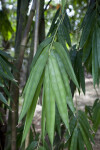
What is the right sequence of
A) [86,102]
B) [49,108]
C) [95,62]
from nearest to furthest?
[49,108] < [95,62] < [86,102]

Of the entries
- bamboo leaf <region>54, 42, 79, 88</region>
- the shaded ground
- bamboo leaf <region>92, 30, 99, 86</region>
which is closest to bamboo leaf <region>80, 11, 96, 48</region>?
bamboo leaf <region>92, 30, 99, 86</region>

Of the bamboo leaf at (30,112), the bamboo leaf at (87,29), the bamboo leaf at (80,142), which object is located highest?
the bamboo leaf at (87,29)

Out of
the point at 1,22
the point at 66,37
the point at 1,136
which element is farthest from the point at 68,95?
the point at 1,22

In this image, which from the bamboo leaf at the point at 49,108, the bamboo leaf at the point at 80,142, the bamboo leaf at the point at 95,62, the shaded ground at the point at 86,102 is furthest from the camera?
the shaded ground at the point at 86,102

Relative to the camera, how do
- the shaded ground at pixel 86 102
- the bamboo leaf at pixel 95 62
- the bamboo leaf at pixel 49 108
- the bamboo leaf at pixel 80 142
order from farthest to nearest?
the shaded ground at pixel 86 102
the bamboo leaf at pixel 80 142
the bamboo leaf at pixel 95 62
the bamboo leaf at pixel 49 108

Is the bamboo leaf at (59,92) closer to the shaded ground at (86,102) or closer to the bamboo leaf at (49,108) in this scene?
the bamboo leaf at (49,108)

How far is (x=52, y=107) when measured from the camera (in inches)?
18.8

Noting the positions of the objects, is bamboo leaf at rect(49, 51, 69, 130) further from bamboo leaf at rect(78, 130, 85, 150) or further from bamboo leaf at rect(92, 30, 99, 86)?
bamboo leaf at rect(78, 130, 85, 150)

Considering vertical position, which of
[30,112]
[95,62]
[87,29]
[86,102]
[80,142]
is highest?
[87,29]

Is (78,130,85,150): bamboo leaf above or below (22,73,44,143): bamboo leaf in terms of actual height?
below

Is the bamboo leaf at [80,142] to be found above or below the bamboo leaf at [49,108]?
below

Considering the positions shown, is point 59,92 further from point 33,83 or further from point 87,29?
point 87,29

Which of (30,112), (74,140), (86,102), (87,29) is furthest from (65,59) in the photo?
(86,102)

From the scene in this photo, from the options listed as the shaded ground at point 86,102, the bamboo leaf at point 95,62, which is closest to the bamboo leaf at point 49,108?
the bamboo leaf at point 95,62
